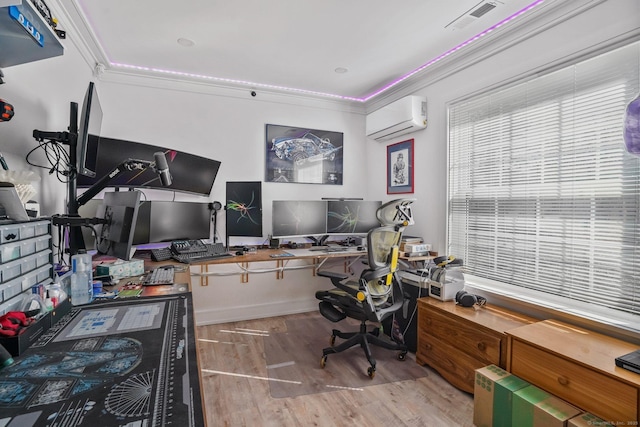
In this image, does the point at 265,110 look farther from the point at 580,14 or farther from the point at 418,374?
the point at 418,374

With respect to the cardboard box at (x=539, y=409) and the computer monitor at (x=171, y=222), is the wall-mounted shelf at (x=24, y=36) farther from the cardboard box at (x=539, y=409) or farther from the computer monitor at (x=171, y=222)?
the cardboard box at (x=539, y=409)

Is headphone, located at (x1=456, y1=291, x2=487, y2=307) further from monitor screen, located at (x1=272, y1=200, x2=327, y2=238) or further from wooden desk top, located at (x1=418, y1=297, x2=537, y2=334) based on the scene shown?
monitor screen, located at (x1=272, y1=200, x2=327, y2=238)

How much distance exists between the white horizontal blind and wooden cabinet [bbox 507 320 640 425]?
13.1 inches

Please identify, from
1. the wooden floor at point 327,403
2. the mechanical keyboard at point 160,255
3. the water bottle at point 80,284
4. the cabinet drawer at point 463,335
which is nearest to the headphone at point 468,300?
the cabinet drawer at point 463,335

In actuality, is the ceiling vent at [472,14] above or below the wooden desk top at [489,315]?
above

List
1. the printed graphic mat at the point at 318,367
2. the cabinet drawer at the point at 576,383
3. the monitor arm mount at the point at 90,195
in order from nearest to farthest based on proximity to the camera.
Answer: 1. the cabinet drawer at the point at 576,383
2. the monitor arm mount at the point at 90,195
3. the printed graphic mat at the point at 318,367

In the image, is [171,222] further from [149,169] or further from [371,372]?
[371,372]

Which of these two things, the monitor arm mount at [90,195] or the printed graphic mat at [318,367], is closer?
the monitor arm mount at [90,195]

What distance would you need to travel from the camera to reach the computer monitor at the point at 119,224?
4.82 feet

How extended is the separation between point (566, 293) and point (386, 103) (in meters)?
2.70

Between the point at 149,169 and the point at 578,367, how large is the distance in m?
3.26

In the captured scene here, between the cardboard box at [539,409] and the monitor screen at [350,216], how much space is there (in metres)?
2.18

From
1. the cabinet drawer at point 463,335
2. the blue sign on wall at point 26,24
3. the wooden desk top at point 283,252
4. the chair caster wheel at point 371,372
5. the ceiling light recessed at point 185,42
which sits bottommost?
the chair caster wheel at point 371,372

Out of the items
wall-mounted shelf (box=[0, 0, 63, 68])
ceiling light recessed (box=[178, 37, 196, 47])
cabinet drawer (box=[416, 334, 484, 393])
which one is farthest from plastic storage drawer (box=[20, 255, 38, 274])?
cabinet drawer (box=[416, 334, 484, 393])
